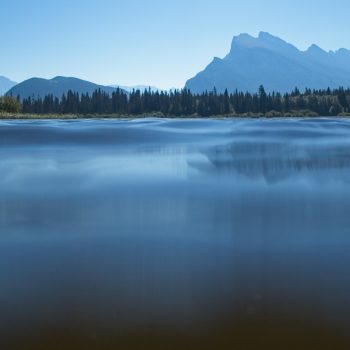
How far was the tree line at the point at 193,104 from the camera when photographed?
134 metres

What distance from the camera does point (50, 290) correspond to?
6020 mm

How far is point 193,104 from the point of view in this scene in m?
147

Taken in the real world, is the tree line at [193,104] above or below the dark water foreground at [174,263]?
above

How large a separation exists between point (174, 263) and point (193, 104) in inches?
5586

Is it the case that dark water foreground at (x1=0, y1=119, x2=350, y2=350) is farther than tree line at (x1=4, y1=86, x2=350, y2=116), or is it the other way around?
tree line at (x1=4, y1=86, x2=350, y2=116)

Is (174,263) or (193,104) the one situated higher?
(193,104)

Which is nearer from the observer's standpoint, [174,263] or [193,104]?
[174,263]

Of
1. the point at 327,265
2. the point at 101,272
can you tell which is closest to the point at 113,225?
the point at 101,272

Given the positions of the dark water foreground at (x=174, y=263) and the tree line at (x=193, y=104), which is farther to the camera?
the tree line at (x=193, y=104)

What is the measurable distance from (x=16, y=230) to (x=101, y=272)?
10.3ft

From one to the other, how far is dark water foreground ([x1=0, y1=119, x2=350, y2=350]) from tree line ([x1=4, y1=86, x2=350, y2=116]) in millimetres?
117487

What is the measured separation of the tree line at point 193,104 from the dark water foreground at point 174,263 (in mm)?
117487

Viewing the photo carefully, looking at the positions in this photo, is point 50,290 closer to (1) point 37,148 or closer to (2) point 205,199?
(2) point 205,199

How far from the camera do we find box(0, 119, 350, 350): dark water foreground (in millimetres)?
4945
